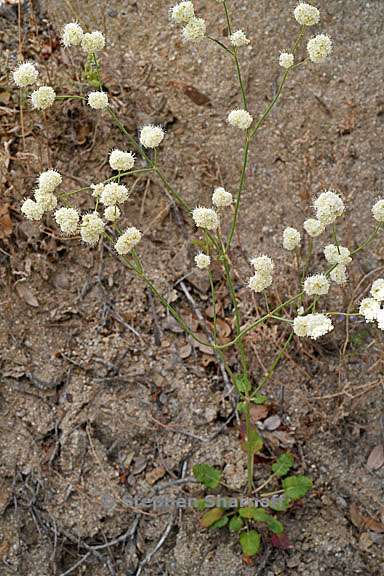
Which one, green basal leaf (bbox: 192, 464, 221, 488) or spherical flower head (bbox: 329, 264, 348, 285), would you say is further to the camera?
green basal leaf (bbox: 192, 464, 221, 488)

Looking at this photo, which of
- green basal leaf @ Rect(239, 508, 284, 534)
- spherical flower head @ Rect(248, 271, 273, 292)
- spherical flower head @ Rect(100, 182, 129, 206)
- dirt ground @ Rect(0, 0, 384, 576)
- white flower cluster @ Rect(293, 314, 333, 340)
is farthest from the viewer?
dirt ground @ Rect(0, 0, 384, 576)

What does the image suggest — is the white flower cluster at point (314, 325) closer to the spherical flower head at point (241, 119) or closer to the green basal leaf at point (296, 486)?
the spherical flower head at point (241, 119)

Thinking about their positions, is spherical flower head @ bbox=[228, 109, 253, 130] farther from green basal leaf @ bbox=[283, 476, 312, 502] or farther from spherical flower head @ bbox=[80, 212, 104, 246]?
green basal leaf @ bbox=[283, 476, 312, 502]

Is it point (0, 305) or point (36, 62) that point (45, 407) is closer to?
→ point (0, 305)

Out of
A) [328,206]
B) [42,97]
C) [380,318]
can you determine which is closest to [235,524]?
[380,318]

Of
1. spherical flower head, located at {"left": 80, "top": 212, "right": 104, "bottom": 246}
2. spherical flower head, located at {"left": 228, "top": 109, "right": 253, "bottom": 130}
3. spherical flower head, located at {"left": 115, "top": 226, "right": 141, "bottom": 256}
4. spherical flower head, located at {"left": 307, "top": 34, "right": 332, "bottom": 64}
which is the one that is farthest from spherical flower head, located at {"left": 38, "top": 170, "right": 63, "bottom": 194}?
spherical flower head, located at {"left": 307, "top": 34, "right": 332, "bottom": 64}

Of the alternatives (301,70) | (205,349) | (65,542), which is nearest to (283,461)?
(205,349)
